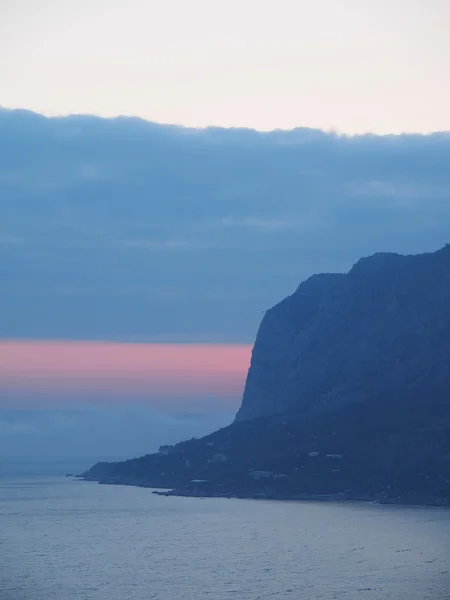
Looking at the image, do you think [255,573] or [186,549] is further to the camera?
[186,549]

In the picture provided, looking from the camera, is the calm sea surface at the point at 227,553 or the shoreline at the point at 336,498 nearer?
the calm sea surface at the point at 227,553

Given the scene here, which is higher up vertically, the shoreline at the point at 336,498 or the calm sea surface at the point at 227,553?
the shoreline at the point at 336,498

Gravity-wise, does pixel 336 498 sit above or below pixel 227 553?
above

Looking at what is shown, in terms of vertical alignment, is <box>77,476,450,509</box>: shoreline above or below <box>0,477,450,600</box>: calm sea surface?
above

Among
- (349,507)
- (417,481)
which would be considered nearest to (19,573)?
(349,507)

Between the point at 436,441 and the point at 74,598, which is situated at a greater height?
the point at 436,441

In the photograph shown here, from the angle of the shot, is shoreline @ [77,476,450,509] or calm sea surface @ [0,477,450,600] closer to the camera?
calm sea surface @ [0,477,450,600]

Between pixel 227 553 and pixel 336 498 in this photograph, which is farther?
pixel 336 498

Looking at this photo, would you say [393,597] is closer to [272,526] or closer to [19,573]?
[19,573]
